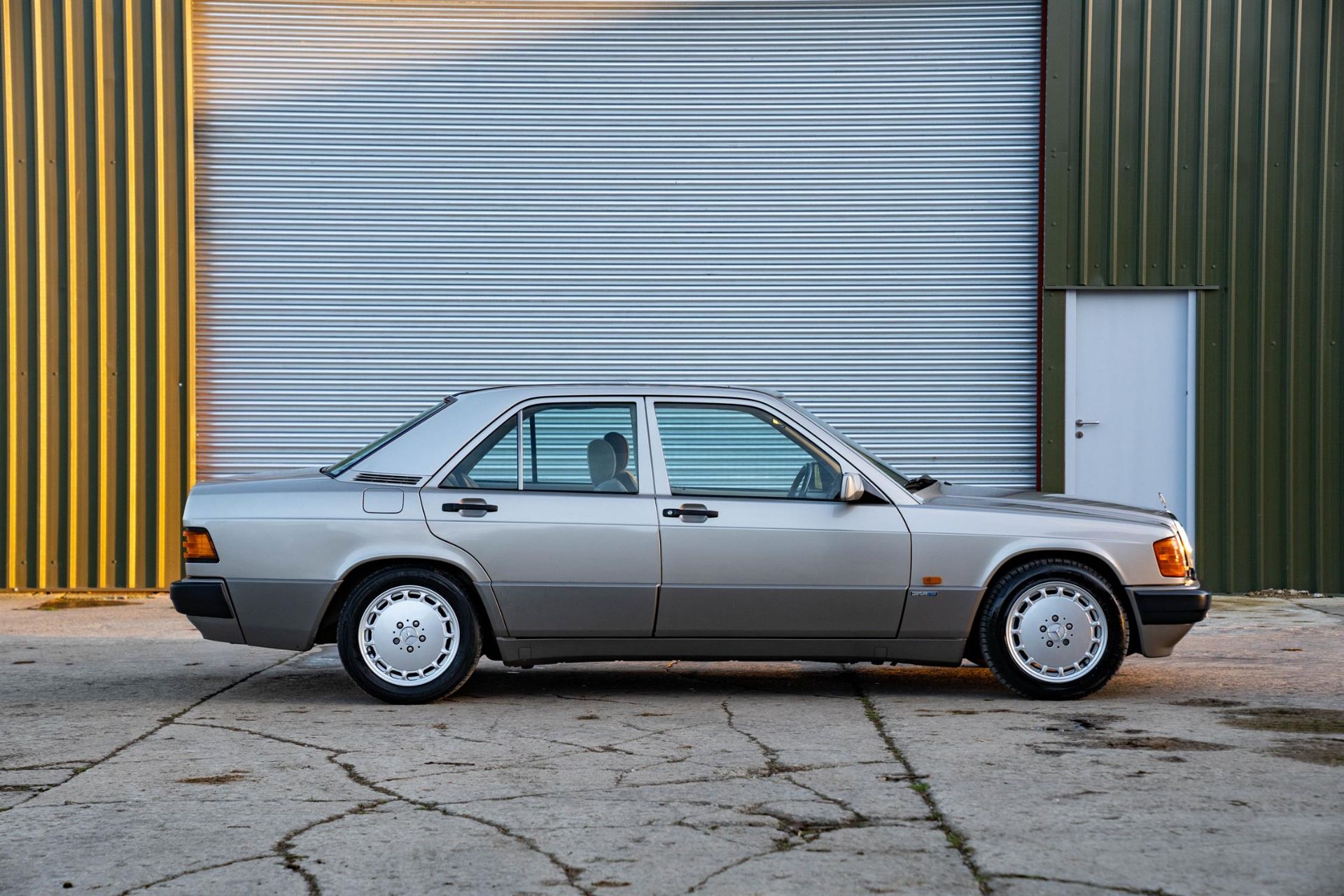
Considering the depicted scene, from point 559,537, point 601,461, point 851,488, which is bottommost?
point 559,537

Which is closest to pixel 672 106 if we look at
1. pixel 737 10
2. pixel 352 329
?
pixel 737 10

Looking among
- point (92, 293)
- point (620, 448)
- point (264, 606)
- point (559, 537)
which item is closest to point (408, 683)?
point (264, 606)

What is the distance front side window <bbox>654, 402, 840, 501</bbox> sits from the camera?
6391mm

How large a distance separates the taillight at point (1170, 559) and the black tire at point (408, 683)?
3084 millimetres

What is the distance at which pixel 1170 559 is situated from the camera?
21.0ft

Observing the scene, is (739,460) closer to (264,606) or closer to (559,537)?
(559,537)

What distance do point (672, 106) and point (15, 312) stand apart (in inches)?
216

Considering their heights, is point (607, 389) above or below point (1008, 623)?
above

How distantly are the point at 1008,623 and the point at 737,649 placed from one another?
122cm

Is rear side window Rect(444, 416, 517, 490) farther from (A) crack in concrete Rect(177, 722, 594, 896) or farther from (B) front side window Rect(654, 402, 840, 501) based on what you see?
(A) crack in concrete Rect(177, 722, 594, 896)

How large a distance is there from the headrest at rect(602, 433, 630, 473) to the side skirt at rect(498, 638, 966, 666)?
79 centimetres

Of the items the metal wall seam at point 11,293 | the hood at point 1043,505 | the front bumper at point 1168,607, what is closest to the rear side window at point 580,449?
the hood at point 1043,505

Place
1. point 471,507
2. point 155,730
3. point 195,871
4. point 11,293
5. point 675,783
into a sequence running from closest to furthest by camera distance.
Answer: point 195,871 < point 675,783 < point 155,730 < point 471,507 < point 11,293

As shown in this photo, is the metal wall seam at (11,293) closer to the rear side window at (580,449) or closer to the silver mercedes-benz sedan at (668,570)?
the silver mercedes-benz sedan at (668,570)
